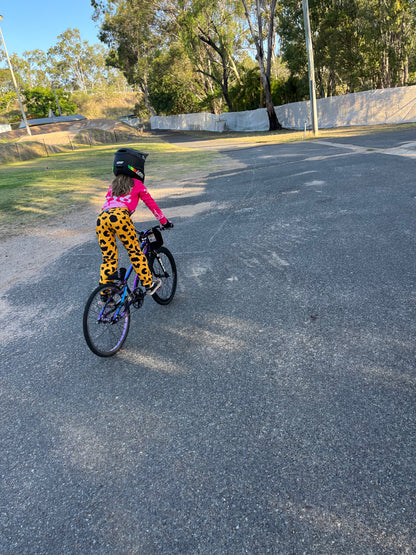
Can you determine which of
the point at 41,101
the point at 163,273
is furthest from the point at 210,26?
the point at 41,101

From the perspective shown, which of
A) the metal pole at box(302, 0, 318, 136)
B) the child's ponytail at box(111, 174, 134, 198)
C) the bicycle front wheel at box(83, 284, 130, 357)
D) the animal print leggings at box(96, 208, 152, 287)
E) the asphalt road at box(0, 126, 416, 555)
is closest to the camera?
the asphalt road at box(0, 126, 416, 555)

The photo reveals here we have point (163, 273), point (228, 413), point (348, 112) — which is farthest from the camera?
point (348, 112)

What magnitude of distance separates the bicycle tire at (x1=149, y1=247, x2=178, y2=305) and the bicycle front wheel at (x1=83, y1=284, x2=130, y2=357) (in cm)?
77

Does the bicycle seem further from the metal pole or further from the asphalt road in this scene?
the metal pole

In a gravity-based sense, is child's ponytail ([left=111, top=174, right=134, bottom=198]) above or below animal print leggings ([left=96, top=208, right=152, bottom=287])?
above

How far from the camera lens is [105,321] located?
394cm

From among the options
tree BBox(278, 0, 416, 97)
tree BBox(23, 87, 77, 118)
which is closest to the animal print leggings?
tree BBox(278, 0, 416, 97)

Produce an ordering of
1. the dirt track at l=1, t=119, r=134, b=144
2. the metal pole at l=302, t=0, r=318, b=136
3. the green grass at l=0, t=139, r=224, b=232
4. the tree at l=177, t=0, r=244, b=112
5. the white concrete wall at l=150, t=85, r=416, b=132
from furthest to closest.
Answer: the dirt track at l=1, t=119, r=134, b=144, the tree at l=177, t=0, r=244, b=112, the white concrete wall at l=150, t=85, r=416, b=132, the metal pole at l=302, t=0, r=318, b=136, the green grass at l=0, t=139, r=224, b=232

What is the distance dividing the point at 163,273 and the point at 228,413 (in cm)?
230

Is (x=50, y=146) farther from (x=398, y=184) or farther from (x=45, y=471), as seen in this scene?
(x=45, y=471)

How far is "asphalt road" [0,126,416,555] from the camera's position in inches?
89.9

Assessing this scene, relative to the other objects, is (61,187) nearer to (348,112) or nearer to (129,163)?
(129,163)

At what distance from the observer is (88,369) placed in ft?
12.9

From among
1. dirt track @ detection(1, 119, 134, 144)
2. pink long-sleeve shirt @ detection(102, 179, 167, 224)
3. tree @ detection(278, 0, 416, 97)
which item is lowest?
pink long-sleeve shirt @ detection(102, 179, 167, 224)
